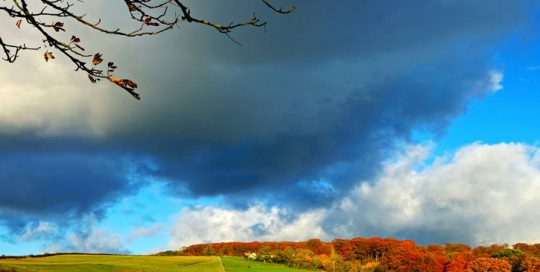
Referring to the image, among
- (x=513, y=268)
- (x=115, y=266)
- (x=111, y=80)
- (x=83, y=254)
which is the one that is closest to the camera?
(x=111, y=80)

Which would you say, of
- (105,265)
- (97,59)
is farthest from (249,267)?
(97,59)

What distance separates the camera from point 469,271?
136m

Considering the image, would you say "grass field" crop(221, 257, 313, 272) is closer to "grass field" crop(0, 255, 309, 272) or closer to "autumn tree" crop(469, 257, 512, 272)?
"grass field" crop(0, 255, 309, 272)

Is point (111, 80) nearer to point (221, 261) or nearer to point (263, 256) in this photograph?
point (221, 261)

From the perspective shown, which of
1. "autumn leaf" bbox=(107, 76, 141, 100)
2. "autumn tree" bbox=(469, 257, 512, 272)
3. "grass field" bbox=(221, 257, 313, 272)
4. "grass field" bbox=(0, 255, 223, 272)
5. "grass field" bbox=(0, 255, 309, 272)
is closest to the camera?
"autumn leaf" bbox=(107, 76, 141, 100)

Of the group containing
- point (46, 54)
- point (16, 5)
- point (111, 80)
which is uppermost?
point (16, 5)

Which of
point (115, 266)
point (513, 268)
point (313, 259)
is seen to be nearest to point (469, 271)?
point (513, 268)

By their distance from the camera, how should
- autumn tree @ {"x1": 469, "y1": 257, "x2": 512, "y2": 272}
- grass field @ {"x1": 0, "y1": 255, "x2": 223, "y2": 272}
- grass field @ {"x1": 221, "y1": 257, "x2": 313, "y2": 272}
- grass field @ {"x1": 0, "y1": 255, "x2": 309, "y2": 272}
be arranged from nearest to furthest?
grass field @ {"x1": 0, "y1": 255, "x2": 223, "y2": 272}, grass field @ {"x1": 0, "y1": 255, "x2": 309, "y2": 272}, autumn tree @ {"x1": 469, "y1": 257, "x2": 512, "y2": 272}, grass field @ {"x1": 221, "y1": 257, "x2": 313, "y2": 272}

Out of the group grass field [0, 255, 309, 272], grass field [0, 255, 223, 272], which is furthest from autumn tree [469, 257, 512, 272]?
grass field [0, 255, 223, 272]

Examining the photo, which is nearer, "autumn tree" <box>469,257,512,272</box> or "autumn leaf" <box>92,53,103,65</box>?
"autumn leaf" <box>92,53,103,65</box>

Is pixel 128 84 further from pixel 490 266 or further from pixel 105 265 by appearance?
pixel 490 266

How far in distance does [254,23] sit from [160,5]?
3.84 feet

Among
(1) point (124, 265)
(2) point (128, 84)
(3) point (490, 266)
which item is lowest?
(2) point (128, 84)

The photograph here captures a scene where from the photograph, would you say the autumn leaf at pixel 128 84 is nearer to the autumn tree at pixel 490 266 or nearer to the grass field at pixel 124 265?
the grass field at pixel 124 265
